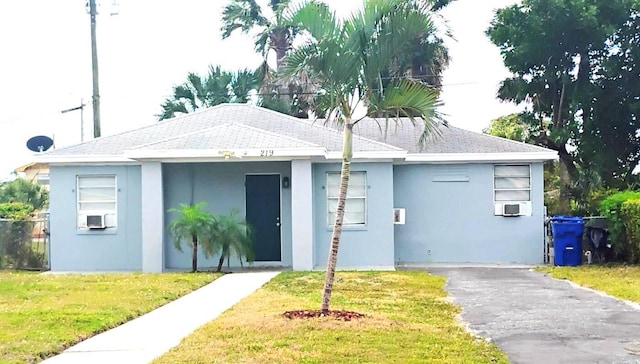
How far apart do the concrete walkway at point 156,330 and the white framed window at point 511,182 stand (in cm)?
799

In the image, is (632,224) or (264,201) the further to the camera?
(264,201)

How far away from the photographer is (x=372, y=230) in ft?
64.9

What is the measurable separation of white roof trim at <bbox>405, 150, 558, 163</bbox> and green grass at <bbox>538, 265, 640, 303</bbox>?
2950mm

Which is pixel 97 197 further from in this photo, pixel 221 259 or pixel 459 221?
pixel 459 221

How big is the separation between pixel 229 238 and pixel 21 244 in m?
6.22

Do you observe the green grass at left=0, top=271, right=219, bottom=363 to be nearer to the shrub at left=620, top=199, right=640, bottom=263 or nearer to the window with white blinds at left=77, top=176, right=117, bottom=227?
the window with white blinds at left=77, top=176, right=117, bottom=227

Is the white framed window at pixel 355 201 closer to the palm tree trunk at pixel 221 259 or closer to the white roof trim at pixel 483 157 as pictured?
the white roof trim at pixel 483 157

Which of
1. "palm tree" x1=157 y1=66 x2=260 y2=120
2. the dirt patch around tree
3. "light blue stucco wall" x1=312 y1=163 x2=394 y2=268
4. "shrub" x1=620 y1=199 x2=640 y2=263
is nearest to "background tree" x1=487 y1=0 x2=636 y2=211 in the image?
"shrub" x1=620 y1=199 x2=640 y2=263

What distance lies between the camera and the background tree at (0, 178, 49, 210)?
31734mm

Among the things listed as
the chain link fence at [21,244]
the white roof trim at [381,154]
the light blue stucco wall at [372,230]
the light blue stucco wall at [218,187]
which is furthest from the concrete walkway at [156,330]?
the chain link fence at [21,244]

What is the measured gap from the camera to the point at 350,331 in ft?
31.9

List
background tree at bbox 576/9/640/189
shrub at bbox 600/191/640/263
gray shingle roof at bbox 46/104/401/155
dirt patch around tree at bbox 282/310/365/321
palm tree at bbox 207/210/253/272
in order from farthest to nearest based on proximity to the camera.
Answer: background tree at bbox 576/9/640/189 → gray shingle roof at bbox 46/104/401/155 → shrub at bbox 600/191/640/263 → palm tree at bbox 207/210/253/272 → dirt patch around tree at bbox 282/310/365/321

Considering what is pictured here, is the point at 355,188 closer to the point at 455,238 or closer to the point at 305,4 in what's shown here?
the point at 455,238

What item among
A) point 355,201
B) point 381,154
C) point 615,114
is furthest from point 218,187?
point 615,114
